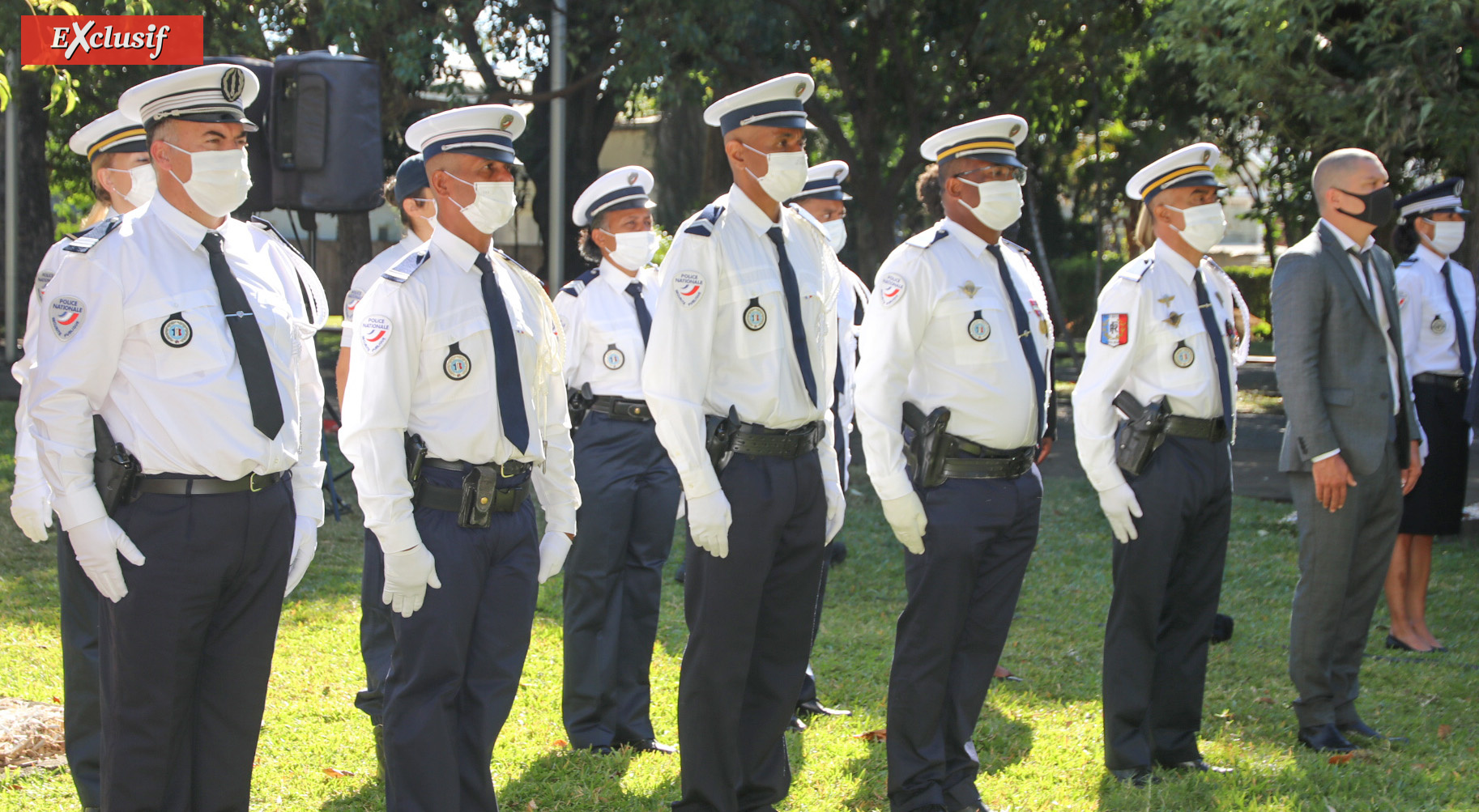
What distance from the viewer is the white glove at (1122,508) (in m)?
4.80

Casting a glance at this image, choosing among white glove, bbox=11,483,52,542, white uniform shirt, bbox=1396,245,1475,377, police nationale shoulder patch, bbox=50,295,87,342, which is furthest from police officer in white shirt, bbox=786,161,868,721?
white uniform shirt, bbox=1396,245,1475,377

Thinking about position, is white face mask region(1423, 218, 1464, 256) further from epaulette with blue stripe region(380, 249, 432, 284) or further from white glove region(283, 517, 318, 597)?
white glove region(283, 517, 318, 597)

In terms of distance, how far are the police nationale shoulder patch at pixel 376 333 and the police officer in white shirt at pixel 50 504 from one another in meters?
0.91

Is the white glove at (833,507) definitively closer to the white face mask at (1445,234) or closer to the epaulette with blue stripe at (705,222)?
the epaulette with blue stripe at (705,222)

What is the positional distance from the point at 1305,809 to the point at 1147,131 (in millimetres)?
18005

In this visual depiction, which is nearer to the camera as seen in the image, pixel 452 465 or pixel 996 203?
pixel 452 465

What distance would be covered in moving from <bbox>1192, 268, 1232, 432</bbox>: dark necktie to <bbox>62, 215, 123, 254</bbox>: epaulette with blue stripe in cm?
384

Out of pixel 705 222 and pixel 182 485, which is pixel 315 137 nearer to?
pixel 705 222

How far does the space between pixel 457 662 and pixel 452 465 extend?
0.57m

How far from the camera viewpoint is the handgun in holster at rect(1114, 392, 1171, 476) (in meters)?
4.88

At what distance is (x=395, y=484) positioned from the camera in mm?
3578

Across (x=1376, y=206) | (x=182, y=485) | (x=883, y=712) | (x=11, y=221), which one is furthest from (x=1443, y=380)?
(x=11, y=221)

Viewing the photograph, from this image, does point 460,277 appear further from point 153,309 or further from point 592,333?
point 592,333

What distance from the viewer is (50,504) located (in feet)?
12.6
